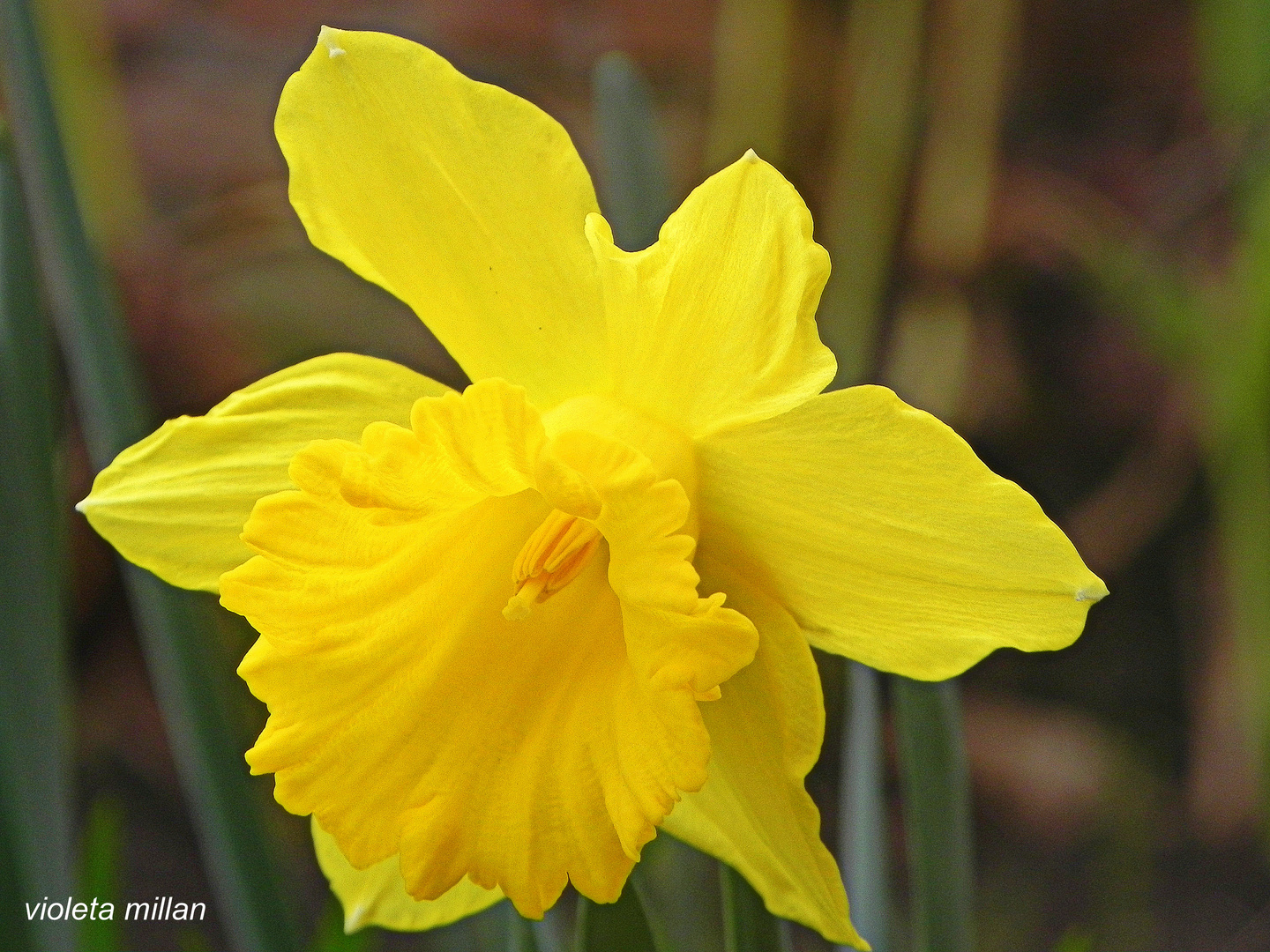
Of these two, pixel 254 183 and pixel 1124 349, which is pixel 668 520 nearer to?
pixel 1124 349

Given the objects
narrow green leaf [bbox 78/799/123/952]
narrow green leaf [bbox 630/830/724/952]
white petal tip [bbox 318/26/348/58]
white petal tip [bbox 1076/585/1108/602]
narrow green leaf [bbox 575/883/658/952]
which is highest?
white petal tip [bbox 318/26/348/58]

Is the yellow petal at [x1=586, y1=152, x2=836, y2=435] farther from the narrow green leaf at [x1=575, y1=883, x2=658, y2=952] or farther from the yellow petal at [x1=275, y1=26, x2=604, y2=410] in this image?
the narrow green leaf at [x1=575, y1=883, x2=658, y2=952]

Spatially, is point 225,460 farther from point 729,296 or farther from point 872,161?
point 872,161

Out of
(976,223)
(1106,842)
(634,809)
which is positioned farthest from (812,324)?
(1106,842)

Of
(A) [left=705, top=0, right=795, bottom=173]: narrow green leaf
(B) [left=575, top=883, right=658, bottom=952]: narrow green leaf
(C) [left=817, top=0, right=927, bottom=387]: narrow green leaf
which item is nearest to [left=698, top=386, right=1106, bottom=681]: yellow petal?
(B) [left=575, top=883, right=658, bottom=952]: narrow green leaf

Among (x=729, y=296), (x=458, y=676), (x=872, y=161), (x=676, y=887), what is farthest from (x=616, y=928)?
(x=872, y=161)

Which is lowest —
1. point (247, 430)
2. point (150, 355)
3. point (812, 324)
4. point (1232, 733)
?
point (1232, 733)
